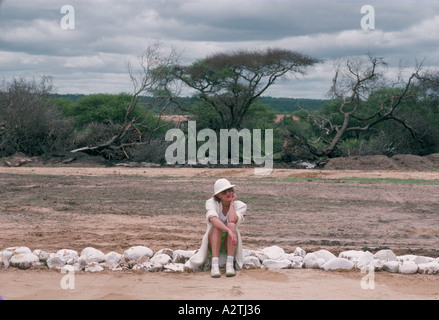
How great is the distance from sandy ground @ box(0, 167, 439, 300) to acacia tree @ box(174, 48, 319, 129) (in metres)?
6.71

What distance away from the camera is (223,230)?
6836 millimetres

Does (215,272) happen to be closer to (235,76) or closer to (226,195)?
(226,195)

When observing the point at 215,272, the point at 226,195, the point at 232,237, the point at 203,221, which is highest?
the point at 226,195

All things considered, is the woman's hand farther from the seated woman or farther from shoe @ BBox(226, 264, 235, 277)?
shoe @ BBox(226, 264, 235, 277)

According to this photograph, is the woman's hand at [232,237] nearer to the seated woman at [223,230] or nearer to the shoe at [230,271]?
the seated woman at [223,230]

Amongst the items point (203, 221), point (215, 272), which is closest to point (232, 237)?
point (215, 272)

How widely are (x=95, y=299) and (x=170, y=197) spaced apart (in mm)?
8297

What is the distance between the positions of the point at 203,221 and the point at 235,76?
17156 millimetres

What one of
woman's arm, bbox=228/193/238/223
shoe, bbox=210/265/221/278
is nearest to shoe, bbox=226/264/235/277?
shoe, bbox=210/265/221/278

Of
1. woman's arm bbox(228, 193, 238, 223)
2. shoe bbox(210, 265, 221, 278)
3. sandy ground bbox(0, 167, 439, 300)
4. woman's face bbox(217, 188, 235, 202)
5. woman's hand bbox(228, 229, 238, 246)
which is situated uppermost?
woman's face bbox(217, 188, 235, 202)

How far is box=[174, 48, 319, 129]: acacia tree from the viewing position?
88.7ft
